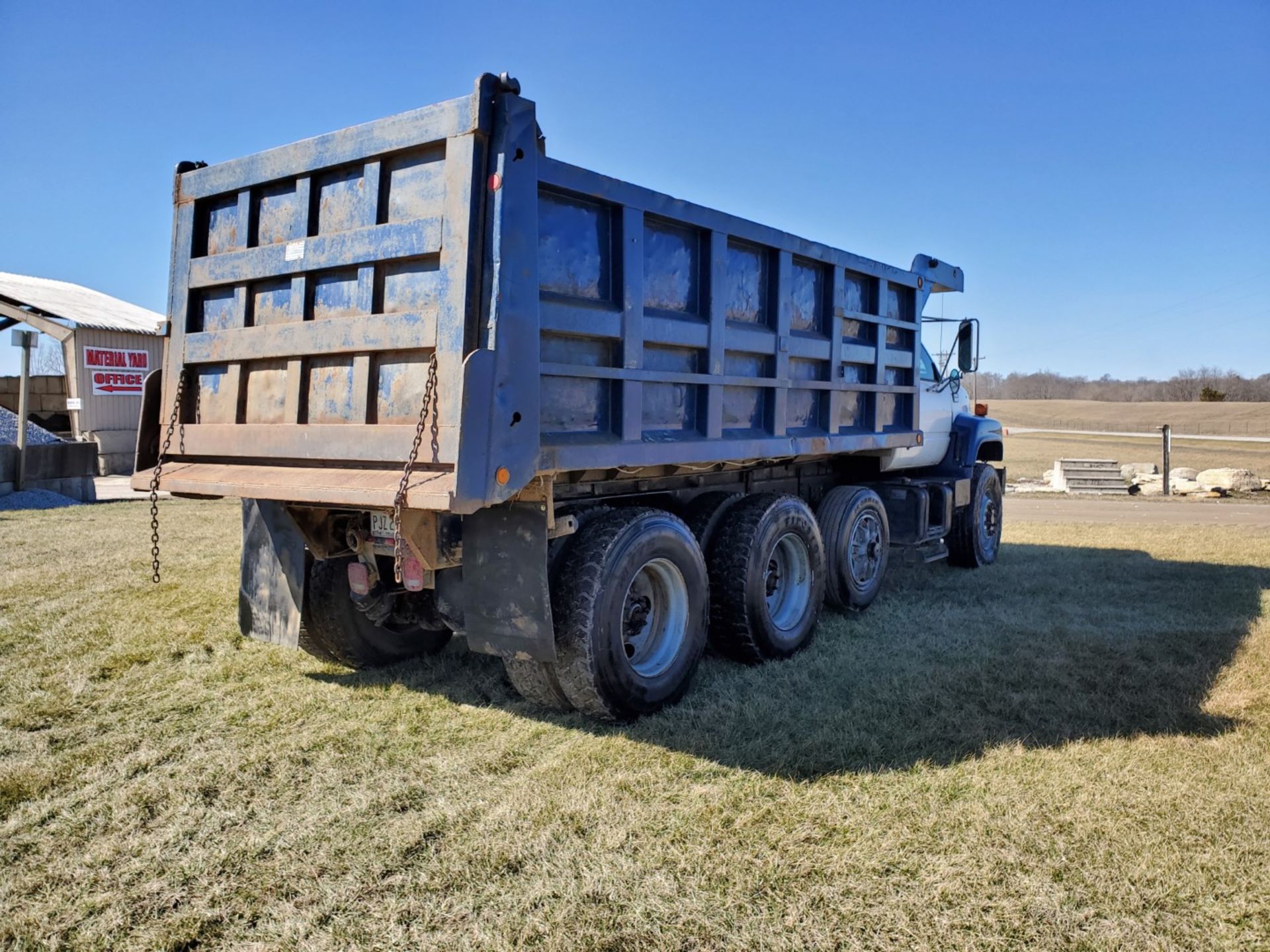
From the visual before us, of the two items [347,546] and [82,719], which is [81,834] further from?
[347,546]

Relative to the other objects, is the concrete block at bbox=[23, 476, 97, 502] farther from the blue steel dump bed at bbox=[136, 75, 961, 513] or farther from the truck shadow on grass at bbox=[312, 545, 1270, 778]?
the truck shadow on grass at bbox=[312, 545, 1270, 778]

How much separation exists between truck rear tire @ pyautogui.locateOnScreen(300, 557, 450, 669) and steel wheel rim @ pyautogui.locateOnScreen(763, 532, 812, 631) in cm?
246

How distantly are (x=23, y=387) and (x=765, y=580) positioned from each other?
1309cm

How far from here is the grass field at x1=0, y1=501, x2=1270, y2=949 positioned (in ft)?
9.39

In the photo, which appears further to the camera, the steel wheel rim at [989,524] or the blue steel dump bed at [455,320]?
the steel wheel rim at [989,524]

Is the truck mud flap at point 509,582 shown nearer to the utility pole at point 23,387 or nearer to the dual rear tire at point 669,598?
the dual rear tire at point 669,598

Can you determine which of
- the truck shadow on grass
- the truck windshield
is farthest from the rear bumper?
the truck windshield

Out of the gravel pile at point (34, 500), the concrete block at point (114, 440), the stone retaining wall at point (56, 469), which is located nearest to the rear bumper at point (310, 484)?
the gravel pile at point (34, 500)

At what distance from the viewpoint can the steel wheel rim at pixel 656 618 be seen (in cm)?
490

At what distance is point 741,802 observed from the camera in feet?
12.0

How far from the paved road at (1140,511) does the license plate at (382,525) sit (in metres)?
11.5

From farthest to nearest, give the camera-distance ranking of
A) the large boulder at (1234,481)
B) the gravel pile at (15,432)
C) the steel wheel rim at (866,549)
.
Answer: the large boulder at (1234,481), the gravel pile at (15,432), the steel wheel rim at (866,549)

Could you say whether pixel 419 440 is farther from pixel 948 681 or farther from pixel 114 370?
pixel 114 370

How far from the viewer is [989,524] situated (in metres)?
9.62
